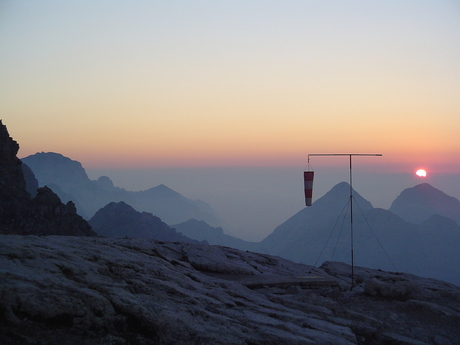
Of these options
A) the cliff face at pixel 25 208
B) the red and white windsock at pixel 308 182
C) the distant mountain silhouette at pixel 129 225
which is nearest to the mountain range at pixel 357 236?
the distant mountain silhouette at pixel 129 225

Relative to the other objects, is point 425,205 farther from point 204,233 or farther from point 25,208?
point 25,208

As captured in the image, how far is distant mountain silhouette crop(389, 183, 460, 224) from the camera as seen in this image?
179375mm

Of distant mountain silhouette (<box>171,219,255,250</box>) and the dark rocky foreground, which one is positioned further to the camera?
distant mountain silhouette (<box>171,219,255,250</box>)

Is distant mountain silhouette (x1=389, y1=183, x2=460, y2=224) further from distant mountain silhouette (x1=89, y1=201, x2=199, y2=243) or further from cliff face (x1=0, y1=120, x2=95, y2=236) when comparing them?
cliff face (x1=0, y1=120, x2=95, y2=236)

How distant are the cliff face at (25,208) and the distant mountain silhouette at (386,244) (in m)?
62.6

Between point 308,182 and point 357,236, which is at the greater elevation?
point 308,182

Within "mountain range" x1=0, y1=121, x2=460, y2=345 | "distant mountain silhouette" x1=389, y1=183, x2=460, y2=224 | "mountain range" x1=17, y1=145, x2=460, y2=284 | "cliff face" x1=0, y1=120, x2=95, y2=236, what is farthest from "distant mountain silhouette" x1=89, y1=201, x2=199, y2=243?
"distant mountain silhouette" x1=389, y1=183, x2=460, y2=224

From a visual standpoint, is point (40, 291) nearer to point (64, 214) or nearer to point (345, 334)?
point (345, 334)

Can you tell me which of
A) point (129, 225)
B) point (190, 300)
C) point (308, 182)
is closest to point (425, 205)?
point (129, 225)

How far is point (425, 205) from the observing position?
18738cm

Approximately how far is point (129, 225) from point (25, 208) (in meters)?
42.6

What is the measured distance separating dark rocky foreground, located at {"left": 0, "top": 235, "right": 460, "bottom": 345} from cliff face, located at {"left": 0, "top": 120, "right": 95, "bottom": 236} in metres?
38.0

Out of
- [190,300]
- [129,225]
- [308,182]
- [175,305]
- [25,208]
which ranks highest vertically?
[308,182]

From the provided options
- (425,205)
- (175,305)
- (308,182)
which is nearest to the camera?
(175,305)
